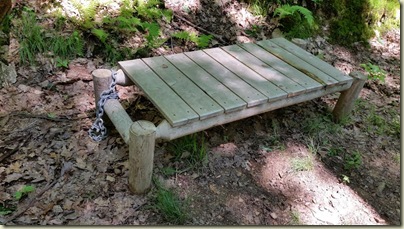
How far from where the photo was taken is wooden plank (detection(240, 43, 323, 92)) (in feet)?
11.6

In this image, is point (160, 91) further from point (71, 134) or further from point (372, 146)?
point (372, 146)

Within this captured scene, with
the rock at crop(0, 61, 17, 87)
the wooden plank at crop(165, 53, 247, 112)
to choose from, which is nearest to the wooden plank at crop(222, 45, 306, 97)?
the wooden plank at crop(165, 53, 247, 112)

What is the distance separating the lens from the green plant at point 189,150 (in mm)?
3250

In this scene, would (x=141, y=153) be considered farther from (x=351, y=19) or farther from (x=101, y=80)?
(x=351, y=19)

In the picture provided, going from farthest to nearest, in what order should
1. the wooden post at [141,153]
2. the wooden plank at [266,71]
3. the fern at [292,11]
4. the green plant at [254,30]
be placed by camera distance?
1. the green plant at [254,30]
2. the fern at [292,11]
3. the wooden plank at [266,71]
4. the wooden post at [141,153]

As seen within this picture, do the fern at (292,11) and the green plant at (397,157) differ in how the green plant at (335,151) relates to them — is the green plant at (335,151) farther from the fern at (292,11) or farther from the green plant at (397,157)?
the fern at (292,11)

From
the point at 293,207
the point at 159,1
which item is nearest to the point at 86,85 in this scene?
Answer: the point at 159,1

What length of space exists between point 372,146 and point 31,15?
431cm

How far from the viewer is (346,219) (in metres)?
2.97

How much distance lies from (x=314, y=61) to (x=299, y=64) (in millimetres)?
252

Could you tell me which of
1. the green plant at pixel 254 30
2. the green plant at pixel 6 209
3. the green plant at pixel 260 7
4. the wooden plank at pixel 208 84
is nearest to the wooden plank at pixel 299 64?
the green plant at pixel 254 30

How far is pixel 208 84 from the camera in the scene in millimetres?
3303

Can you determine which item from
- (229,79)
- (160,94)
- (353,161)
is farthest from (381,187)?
(160,94)

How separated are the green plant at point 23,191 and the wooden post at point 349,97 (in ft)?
11.0
